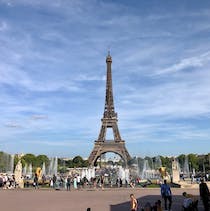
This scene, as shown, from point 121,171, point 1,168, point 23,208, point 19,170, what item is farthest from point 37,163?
point 23,208

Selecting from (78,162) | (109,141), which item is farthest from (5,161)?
(78,162)

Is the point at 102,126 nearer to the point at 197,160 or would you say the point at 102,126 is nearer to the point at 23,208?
the point at 197,160

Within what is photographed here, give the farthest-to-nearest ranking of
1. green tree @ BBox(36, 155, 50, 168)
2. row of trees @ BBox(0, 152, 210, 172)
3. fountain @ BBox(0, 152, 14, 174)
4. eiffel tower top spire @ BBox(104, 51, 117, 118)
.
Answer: green tree @ BBox(36, 155, 50, 168), row of trees @ BBox(0, 152, 210, 172), fountain @ BBox(0, 152, 14, 174), eiffel tower top spire @ BBox(104, 51, 117, 118)

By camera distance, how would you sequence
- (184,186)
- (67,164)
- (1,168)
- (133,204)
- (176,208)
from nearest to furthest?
(133,204) → (176,208) → (184,186) → (1,168) → (67,164)

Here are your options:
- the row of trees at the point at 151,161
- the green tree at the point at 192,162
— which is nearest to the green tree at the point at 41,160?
the row of trees at the point at 151,161

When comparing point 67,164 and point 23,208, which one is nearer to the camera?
point 23,208

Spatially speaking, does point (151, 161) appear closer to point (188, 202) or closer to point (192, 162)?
point (192, 162)

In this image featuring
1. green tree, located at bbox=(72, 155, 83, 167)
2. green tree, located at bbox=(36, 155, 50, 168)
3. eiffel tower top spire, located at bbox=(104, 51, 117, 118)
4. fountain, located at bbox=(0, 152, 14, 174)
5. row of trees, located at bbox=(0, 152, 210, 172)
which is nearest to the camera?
eiffel tower top spire, located at bbox=(104, 51, 117, 118)

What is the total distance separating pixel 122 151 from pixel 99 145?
609cm

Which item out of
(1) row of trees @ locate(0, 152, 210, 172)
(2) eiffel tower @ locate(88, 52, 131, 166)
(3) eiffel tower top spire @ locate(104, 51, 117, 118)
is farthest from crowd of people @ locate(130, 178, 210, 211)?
(1) row of trees @ locate(0, 152, 210, 172)

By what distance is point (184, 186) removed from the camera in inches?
1373

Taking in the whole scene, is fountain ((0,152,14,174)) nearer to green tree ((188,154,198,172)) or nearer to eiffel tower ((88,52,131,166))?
eiffel tower ((88,52,131,166))

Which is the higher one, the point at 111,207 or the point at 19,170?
the point at 19,170

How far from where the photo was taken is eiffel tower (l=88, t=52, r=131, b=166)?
89.3 meters
